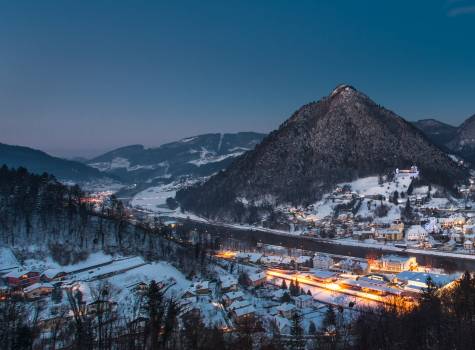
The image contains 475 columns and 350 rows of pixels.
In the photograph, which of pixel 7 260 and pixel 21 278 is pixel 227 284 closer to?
pixel 21 278

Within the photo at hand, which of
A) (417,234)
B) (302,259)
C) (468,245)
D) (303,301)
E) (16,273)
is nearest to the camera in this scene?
(16,273)

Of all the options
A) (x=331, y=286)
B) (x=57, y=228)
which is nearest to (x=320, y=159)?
(x=331, y=286)

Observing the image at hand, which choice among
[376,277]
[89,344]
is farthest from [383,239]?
[89,344]

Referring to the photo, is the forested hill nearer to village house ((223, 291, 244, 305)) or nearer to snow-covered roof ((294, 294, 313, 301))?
village house ((223, 291, 244, 305))

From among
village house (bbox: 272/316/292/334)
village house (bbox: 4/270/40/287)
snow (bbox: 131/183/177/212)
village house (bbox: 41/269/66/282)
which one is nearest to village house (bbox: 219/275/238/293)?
village house (bbox: 272/316/292/334)

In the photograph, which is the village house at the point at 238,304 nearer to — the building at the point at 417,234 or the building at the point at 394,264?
the building at the point at 394,264
